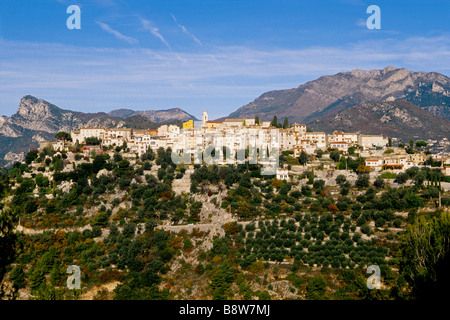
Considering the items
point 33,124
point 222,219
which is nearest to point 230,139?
point 222,219

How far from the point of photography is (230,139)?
142 feet

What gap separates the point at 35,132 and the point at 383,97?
149 meters

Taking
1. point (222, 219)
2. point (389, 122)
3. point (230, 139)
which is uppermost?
point (389, 122)

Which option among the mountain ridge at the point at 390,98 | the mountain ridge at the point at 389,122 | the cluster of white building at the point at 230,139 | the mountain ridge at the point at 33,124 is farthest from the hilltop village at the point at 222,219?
the mountain ridge at the point at 390,98

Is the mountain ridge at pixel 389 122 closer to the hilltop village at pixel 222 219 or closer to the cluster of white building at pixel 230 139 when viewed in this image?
the cluster of white building at pixel 230 139

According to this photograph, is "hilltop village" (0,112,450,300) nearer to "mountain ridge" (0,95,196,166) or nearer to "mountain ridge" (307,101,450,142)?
"mountain ridge" (307,101,450,142)

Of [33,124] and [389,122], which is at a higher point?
[33,124]

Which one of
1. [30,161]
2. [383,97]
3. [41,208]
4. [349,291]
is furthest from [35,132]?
[383,97]

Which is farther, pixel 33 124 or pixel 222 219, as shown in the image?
pixel 33 124

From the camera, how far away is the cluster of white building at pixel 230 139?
142 ft

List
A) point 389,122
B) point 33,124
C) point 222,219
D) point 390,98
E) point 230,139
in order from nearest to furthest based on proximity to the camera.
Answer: point 222,219, point 230,139, point 389,122, point 33,124, point 390,98

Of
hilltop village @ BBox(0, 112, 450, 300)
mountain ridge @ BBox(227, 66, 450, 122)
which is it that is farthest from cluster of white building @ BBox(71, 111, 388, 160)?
mountain ridge @ BBox(227, 66, 450, 122)

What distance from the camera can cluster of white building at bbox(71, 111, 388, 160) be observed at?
142 ft

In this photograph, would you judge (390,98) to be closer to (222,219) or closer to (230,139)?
(230,139)
